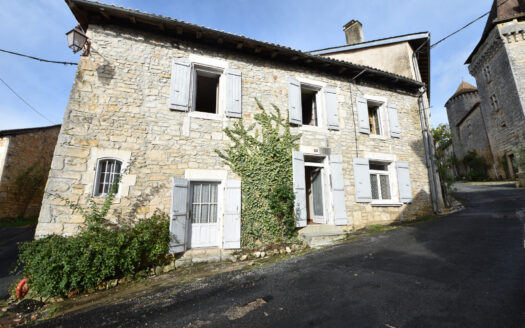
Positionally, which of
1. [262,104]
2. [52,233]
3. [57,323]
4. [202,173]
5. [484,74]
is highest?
[484,74]

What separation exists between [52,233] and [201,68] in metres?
4.93

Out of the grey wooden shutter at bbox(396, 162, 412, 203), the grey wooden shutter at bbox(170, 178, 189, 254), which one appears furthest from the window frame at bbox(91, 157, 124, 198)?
the grey wooden shutter at bbox(396, 162, 412, 203)

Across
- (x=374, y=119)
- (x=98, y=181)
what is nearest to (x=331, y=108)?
(x=374, y=119)

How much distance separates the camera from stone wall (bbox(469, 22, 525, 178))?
17141 mm

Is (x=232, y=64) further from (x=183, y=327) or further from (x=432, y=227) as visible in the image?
(x=432, y=227)

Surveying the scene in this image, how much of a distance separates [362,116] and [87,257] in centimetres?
795

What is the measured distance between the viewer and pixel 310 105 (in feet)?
25.8

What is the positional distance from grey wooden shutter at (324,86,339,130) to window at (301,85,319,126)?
388 millimetres

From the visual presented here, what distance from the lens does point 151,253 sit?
432 centimetres

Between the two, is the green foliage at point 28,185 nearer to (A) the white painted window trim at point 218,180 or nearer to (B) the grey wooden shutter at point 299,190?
(A) the white painted window trim at point 218,180

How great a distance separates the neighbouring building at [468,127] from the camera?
2169 centimetres

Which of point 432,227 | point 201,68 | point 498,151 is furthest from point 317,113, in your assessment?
point 498,151

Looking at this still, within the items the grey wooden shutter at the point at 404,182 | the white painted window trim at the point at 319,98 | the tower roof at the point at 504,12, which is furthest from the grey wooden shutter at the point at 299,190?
the tower roof at the point at 504,12

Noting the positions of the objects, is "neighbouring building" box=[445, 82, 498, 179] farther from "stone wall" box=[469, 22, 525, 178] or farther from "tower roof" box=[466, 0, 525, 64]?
"tower roof" box=[466, 0, 525, 64]
